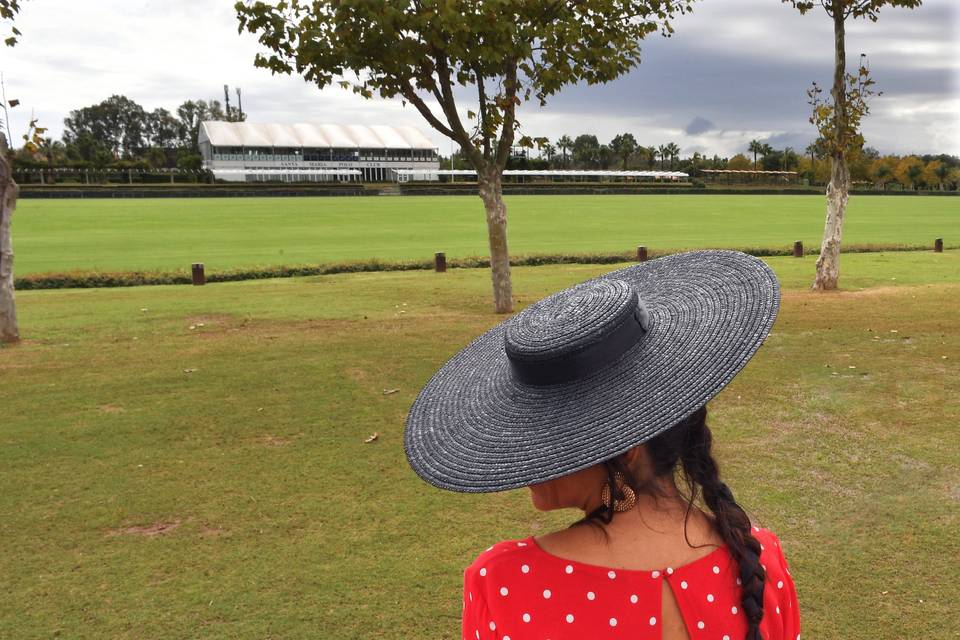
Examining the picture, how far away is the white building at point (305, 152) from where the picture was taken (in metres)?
107

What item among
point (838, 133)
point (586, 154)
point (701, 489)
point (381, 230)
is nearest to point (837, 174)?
point (838, 133)

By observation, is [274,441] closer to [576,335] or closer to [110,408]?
[110,408]

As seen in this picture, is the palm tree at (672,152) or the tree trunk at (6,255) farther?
the palm tree at (672,152)

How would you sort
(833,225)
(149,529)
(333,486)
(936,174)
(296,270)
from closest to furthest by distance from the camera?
(149,529), (333,486), (833,225), (296,270), (936,174)

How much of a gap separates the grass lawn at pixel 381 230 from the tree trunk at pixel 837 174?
11794 millimetres

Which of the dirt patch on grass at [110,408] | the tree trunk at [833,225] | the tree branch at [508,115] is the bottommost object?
the dirt patch on grass at [110,408]

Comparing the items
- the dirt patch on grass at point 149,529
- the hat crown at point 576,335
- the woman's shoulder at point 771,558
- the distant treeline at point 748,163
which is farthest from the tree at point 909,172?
the hat crown at point 576,335

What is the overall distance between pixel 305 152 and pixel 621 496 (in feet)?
374

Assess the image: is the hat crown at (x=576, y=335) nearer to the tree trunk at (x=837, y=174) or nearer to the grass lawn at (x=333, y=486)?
the grass lawn at (x=333, y=486)

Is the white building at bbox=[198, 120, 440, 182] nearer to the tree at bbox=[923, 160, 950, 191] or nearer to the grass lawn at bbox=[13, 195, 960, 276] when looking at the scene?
the grass lawn at bbox=[13, 195, 960, 276]

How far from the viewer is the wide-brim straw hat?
56.7 inches

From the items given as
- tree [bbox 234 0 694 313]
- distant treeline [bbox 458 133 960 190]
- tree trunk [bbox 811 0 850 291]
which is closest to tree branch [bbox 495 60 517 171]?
tree [bbox 234 0 694 313]

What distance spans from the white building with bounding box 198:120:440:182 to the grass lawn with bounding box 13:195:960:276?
172 feet

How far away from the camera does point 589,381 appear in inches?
58.8
